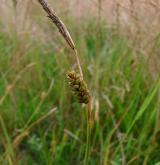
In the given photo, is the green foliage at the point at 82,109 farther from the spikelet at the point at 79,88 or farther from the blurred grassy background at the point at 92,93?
the spikelet at the point at 79,88

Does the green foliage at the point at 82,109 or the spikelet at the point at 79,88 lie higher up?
the spikelet at the point at 79,88

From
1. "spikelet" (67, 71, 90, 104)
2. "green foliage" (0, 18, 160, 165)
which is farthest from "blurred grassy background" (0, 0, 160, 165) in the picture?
"spikelet" (67, 71, 90, 104)

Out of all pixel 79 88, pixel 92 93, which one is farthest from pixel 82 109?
pixel 79 88

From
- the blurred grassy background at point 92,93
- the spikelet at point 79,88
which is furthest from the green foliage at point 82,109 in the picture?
the spikelet at point 79,88

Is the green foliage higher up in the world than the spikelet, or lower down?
lower down

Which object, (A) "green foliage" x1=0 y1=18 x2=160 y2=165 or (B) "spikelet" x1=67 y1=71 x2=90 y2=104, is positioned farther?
(A) "green foliage" x1=0 y1=18 x2=160 y2=165

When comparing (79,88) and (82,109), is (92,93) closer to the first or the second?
(82,109)

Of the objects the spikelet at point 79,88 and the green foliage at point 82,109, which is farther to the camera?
the green foliage at point 82,109

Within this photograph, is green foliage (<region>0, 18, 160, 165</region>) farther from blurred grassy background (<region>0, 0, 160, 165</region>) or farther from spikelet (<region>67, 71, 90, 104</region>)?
spikelet (<region>67, 71, 90, 104</region>)
